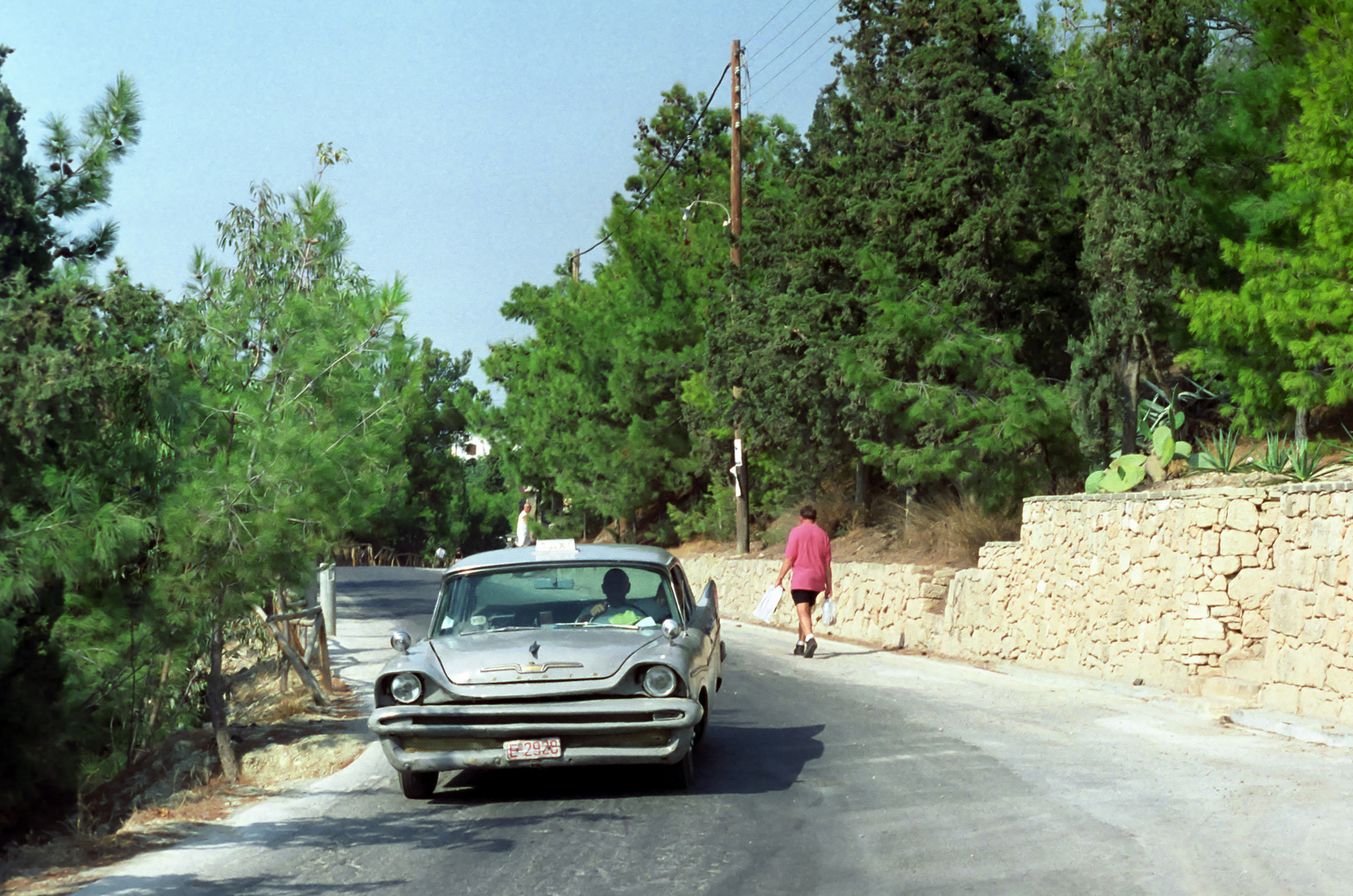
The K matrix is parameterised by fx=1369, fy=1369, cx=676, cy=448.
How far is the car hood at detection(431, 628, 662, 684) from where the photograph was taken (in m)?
8.52

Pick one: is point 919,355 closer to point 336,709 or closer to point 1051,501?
point 1051,501

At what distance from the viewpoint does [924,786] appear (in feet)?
29.3

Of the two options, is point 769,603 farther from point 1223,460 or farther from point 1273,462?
point 1273,462

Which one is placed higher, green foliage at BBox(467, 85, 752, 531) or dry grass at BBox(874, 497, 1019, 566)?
green foliage at BBox(467, 85, 752, 531)

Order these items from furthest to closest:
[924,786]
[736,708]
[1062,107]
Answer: [1062,107] → [736,708] → [924,786]

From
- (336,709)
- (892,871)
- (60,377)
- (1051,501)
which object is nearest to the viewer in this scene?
(892,871)

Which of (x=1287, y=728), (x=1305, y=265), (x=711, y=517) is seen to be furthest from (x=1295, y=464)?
(x=711, y=517)

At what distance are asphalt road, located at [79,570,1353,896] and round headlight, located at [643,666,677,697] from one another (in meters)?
0.72

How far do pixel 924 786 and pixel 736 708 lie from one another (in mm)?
4348

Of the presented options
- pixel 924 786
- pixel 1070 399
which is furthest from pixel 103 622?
pixel 1070 399

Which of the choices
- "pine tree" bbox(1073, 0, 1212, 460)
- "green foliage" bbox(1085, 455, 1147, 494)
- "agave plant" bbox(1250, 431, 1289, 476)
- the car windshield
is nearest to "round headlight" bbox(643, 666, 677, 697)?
the car windshield

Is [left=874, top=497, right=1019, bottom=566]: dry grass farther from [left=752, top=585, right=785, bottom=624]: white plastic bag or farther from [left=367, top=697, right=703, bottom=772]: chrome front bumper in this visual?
[left=367, top=697, right=703, bottom=772]: chrome front bumper

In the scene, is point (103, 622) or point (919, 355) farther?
point (919, 355)

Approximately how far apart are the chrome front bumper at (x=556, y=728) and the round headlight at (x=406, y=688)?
0.25 ft
